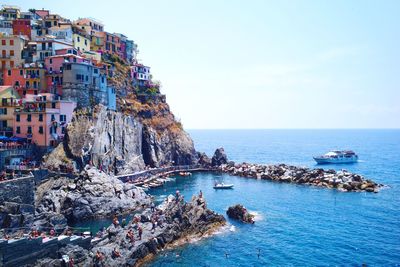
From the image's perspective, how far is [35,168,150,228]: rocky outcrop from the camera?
65562 mm

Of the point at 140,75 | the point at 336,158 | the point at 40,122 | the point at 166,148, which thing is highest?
the point at 140,75

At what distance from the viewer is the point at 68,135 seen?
8075 centimetres

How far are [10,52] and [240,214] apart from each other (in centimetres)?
6762

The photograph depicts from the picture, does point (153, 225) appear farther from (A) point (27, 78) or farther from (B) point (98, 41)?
(B) point (98, 41)

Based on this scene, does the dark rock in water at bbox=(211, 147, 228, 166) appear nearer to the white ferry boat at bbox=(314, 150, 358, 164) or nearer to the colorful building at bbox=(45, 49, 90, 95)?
the white ferry boat at bbox=(314, 150, 358, 164)

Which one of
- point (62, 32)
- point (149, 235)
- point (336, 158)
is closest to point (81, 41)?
point (62, 32)

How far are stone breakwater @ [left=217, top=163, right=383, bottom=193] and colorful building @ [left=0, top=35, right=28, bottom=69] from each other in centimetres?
6704

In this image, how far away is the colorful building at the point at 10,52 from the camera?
93500mm

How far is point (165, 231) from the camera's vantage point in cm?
5588

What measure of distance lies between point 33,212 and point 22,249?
18.0 m

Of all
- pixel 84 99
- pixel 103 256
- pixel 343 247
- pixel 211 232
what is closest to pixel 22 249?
pixel 103 256

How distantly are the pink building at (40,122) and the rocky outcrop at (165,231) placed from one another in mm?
30626

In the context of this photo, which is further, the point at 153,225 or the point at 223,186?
the point at 223,186

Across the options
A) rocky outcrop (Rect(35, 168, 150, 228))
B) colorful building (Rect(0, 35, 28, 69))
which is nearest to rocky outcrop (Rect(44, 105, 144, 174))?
rocky outcrop (Rect(35, 168, 150, 228))
